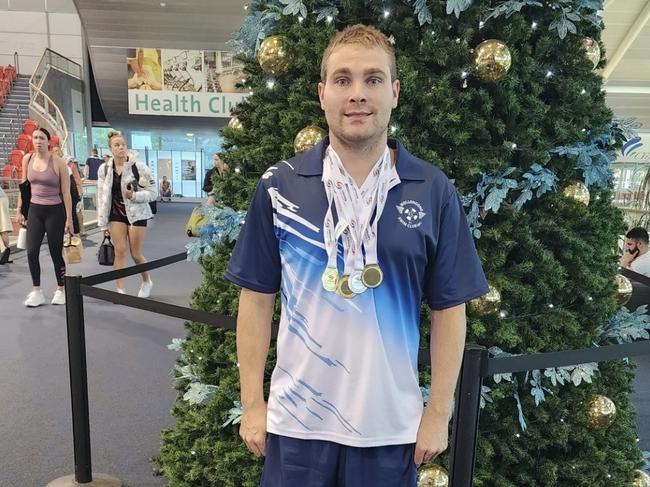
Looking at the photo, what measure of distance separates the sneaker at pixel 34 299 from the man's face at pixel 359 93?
18.0 feet

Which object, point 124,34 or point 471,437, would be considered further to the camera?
point 124,34

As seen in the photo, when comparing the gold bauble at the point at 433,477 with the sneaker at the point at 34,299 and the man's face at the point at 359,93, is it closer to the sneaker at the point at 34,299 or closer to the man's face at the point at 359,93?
the man's face at the point at 359,93

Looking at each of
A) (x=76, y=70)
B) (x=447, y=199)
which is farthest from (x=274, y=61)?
(x=76, y=70)

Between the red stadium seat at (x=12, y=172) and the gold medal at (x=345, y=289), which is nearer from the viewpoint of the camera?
the gold medal at (x=345, y=289)

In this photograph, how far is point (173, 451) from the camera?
2.22 m

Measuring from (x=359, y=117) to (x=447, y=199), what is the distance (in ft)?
0.96

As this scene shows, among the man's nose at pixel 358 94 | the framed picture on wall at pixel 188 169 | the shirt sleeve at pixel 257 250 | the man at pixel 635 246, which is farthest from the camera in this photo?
the framed picture on wall at pixel 188 169

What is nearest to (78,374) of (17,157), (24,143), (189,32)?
(17,157)

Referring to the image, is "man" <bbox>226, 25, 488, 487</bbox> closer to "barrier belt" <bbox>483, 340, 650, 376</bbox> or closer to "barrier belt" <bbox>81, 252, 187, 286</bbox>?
"barrier belt" <bbox>483, 340, 650, 376</bbox>

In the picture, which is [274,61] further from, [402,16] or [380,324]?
[380,324]

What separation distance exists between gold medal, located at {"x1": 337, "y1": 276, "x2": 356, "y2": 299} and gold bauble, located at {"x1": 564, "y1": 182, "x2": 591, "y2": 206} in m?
1.09

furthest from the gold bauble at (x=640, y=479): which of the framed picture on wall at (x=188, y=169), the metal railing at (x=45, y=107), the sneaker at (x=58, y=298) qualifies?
the framed picture on wall at (x=188, y=169)

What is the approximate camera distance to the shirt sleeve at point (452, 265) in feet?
4.08

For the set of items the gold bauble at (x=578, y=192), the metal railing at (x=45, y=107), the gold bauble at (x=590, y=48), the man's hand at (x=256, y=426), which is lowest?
the man's hand at (x=256, y=426)
